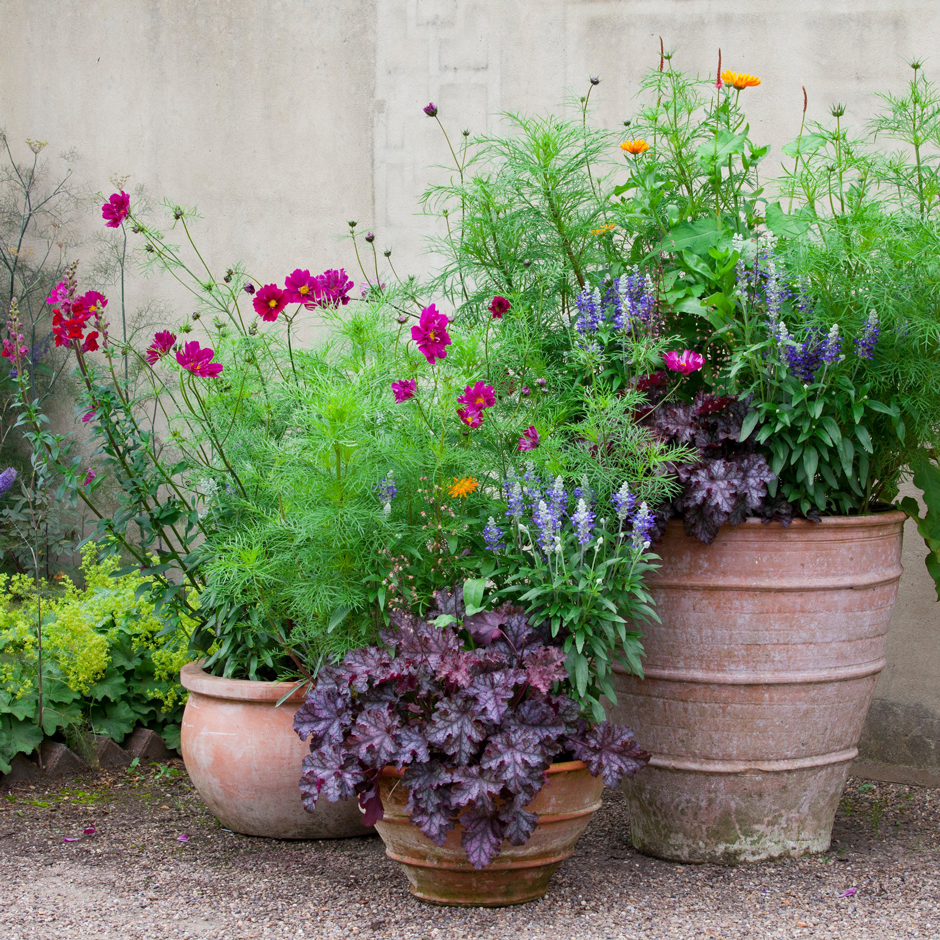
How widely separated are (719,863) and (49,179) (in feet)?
12.6

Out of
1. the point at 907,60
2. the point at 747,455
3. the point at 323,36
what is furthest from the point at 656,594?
the point at 323,36

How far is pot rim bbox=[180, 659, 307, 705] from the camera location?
2.39 meters

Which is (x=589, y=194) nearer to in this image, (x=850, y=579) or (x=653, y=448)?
(x=653, y=448)

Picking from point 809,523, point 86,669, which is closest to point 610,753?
point 809,523

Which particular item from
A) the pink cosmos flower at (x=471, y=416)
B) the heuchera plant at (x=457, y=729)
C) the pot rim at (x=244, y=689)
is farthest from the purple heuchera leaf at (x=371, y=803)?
the pink cosmos flower at (x=471, y=416)

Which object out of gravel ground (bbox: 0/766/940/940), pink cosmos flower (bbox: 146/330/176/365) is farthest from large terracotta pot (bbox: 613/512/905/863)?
pink cosmos flower (bbox: 146/330/176/365)

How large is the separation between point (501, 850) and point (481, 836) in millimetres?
110

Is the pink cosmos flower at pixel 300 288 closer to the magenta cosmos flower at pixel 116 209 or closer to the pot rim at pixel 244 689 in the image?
the magenta cosmos flower at pixel 116 209

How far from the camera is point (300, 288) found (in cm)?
223

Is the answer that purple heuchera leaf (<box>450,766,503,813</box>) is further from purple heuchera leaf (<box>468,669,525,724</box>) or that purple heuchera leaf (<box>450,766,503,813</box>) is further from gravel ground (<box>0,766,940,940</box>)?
gravel ground (<box>0,766,940,940</box>)

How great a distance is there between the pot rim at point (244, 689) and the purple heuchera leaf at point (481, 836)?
0.65 m

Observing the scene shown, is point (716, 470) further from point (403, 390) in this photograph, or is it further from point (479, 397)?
point (403, 390)

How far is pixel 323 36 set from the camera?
3.80 metres

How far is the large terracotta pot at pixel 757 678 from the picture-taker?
220cm
